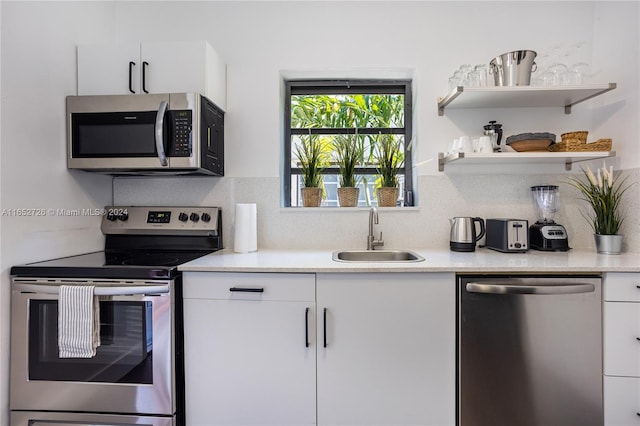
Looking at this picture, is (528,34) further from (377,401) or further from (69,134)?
Answer: (69,134)

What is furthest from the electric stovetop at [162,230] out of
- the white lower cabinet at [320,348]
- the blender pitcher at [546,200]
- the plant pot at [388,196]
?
the blender pitcher at [546,200]

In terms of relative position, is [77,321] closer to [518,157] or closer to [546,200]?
[518,157]

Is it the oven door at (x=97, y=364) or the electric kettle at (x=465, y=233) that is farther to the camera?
the electric kettle at (x=465, y=233)

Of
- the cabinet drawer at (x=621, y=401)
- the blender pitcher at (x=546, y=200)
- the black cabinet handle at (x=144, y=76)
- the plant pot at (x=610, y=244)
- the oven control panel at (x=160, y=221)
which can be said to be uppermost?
the black cabinet handle at (x=144, y=76)

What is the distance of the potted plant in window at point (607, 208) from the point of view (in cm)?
193

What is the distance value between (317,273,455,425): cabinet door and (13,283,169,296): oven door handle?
28.3 inches

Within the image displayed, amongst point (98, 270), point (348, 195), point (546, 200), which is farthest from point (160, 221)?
point (546, 200)

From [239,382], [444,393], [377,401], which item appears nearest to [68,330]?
[239,382]

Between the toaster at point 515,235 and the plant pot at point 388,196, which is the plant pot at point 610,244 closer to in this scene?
the toaster at point 515,235

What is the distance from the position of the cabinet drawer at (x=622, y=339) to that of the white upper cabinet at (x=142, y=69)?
2.29 m

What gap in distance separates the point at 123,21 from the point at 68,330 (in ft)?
6.43

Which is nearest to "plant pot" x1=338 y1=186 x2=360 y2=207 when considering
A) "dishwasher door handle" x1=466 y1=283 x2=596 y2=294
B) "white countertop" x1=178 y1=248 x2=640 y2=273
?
"white countertop" x1=178 y1=248 x2=640 y2=273

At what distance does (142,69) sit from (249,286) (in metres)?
1.37

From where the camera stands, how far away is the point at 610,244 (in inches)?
75.9
